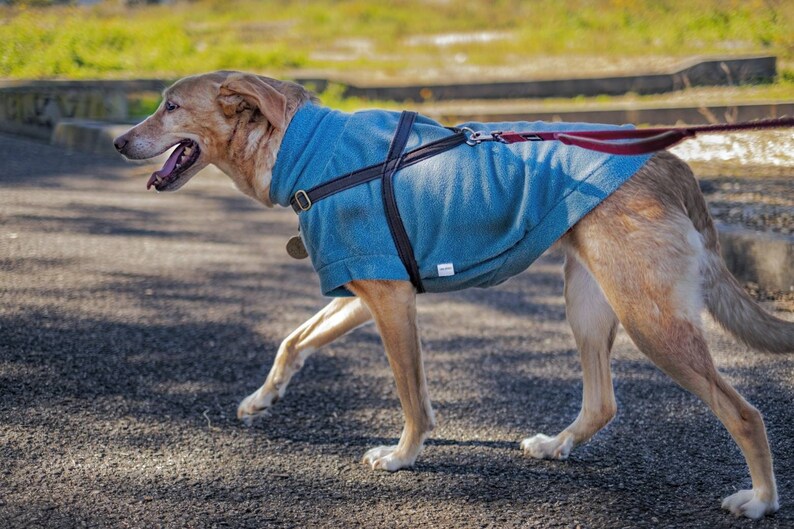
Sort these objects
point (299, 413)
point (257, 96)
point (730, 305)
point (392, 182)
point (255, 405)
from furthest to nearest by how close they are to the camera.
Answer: point (299, 413), point (255, 405), point (257, 96), point (392, 182), point (730, 305)

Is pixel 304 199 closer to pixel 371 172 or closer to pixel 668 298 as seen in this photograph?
pixel 371 172

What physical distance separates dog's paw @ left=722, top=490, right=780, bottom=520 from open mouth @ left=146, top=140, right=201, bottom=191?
103 inches

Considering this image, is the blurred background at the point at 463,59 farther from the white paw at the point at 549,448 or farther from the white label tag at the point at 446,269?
the white label tag at the point at 446,269

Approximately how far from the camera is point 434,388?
4594mm

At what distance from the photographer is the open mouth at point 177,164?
12.7 ft

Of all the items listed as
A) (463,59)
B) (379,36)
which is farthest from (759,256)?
(379,36)

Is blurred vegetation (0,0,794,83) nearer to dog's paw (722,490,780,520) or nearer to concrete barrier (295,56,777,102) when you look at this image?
concrete barrier (295,56,777,102)

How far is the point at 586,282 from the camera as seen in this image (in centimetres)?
380

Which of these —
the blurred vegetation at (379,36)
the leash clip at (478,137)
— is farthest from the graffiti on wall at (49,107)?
the leash clip at (478,137)

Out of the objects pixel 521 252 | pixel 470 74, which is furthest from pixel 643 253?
pixel 470 74

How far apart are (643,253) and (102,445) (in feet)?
7.78

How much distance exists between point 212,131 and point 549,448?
2021mm

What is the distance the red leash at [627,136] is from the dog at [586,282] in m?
0.09

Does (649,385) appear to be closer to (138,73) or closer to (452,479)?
(452,479)
